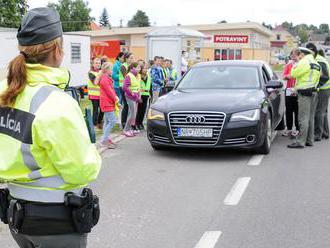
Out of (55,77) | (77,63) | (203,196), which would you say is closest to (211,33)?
(77,63)

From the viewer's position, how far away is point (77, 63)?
74.8 feet

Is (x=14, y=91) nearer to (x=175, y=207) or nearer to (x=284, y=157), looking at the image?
(x=175, y=207)

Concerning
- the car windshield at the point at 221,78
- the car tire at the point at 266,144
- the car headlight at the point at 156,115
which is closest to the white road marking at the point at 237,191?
the car tire at the point at 266,144

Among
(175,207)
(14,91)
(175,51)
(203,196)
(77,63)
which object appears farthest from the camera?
(77,63)

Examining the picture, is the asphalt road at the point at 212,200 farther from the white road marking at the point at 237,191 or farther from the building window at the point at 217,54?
the building window at the point at 217,54

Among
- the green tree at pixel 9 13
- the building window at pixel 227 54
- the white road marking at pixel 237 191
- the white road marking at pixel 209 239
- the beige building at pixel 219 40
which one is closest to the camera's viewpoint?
the white road marking at pixel 209 239

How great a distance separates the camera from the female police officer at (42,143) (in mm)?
2111

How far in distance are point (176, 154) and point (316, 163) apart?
7.28 ft

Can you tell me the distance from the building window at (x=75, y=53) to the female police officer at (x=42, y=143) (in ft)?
67.5

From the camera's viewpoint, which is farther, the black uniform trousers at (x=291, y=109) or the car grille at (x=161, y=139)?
the black uniform trousers at (x=291, y=109)

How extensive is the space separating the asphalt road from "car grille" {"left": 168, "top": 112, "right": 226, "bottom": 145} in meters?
0.30

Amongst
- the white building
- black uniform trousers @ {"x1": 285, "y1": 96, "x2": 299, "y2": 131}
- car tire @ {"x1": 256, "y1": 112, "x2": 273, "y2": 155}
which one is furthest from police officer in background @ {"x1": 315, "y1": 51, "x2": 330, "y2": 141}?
the white building

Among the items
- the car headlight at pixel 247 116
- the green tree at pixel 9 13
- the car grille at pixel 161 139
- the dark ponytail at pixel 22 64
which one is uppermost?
the green tree at pixel 9 13

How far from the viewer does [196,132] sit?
320 inches
